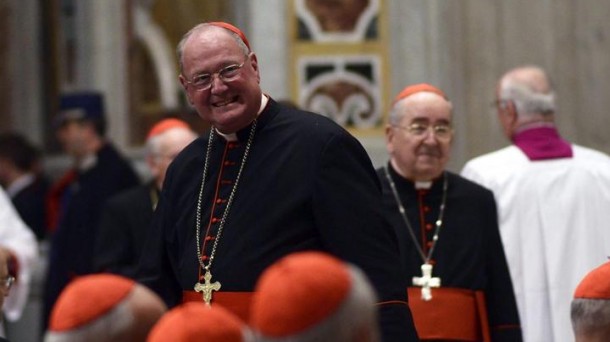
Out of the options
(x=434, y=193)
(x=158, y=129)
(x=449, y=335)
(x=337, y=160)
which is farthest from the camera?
(x=158, y=129)

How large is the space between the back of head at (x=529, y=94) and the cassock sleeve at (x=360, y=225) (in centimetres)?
263

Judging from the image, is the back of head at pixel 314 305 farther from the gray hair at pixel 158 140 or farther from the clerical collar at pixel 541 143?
the gray hair at pixel 158 140

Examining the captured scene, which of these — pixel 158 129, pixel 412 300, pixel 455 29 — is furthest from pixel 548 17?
pixel 412 300

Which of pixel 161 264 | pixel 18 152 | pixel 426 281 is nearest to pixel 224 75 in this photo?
pixel 161 264

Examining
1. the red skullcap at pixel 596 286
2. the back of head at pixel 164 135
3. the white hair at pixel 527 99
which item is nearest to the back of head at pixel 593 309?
the red skullcap at pixel 596 286

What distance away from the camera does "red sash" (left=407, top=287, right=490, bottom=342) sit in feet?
21.4

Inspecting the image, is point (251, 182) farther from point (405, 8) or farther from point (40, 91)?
point (40, 91)

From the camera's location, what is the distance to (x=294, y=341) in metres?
3.26

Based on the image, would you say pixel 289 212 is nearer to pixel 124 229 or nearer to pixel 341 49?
pixel 124 229

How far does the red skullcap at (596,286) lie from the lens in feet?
14.5

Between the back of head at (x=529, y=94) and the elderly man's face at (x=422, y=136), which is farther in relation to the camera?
the back of head at (x=529, y=94)

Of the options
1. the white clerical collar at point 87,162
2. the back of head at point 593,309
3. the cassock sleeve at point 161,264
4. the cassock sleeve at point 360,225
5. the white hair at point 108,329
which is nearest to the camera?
the white hair at point 108,329

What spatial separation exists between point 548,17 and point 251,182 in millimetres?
4645

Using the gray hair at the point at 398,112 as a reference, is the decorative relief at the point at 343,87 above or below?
below
